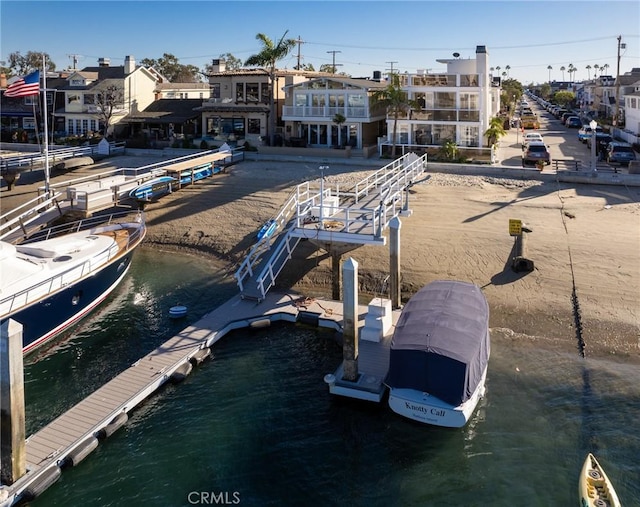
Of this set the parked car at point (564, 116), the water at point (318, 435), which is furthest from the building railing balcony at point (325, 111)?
the parked car at point (564, 116)

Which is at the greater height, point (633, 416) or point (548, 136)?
point (548, 136)

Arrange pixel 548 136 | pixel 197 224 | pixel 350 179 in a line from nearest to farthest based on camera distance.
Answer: pixel 197 224 < pixel 350 179 < pixel 548 136

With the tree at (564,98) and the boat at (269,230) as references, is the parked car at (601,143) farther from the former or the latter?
the tree at (564,98)

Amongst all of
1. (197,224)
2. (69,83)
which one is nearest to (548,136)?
(197,224)

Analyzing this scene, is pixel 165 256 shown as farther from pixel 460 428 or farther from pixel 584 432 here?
pixel 584 432

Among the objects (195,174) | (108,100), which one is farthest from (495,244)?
(108,100)
